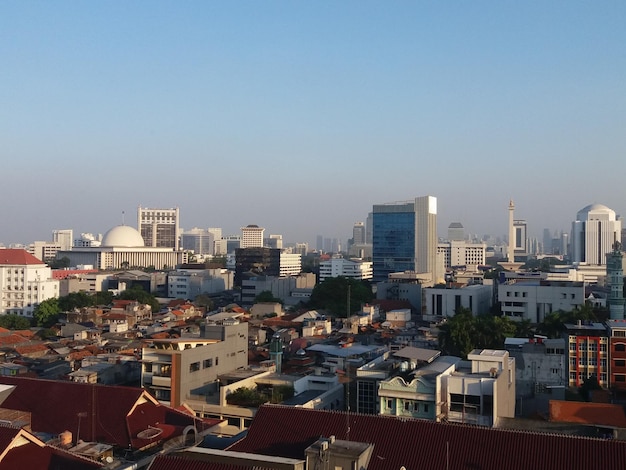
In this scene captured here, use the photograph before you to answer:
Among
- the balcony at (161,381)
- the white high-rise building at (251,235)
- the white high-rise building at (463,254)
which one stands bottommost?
the balcony at (161,381)

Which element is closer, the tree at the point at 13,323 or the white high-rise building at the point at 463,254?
the tree at the point at 13,323

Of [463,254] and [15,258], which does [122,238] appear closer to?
[15,258]

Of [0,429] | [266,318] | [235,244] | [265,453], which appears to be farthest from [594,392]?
[235,244]

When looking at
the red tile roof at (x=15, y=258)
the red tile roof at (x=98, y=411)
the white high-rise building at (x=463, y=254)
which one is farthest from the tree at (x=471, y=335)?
the white high-rise building at (x=463, y=254)

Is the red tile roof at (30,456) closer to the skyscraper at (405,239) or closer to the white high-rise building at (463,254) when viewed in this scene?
the skyscraper at (405,239)

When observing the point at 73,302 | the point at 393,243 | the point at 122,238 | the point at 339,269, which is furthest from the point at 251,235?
the point at 73,302

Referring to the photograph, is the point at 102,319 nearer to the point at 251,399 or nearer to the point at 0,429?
the point at 251,399
